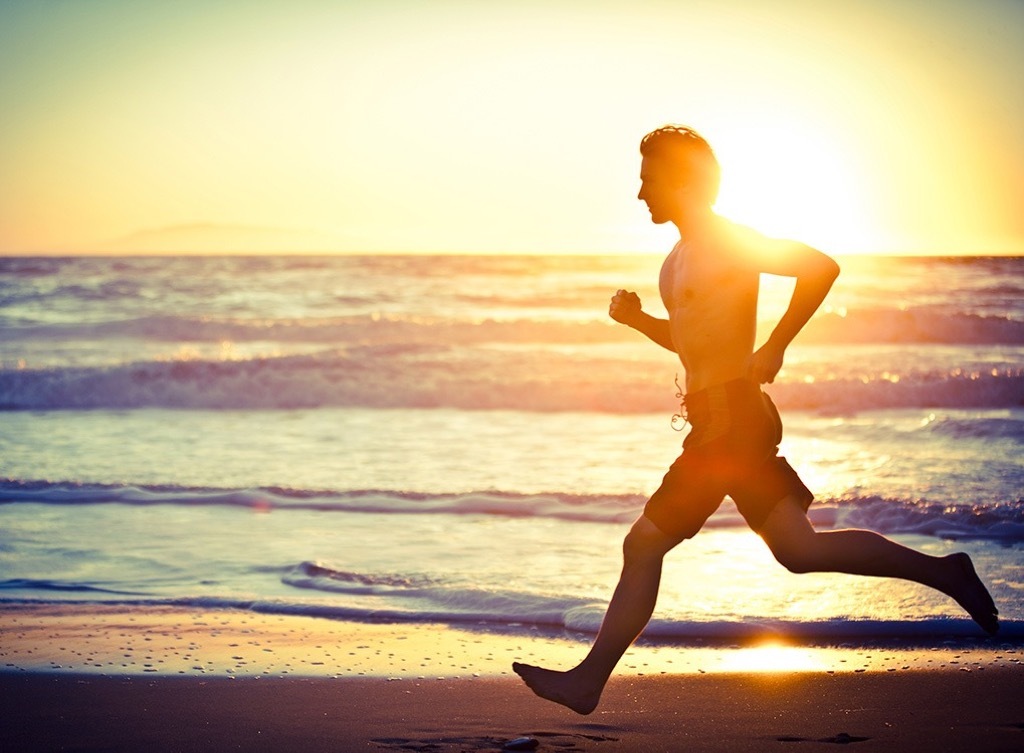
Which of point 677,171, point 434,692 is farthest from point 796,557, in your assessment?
point 434,692

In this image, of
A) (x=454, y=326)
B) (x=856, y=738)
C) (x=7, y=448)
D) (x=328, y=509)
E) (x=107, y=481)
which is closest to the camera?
(x=856, y=738)

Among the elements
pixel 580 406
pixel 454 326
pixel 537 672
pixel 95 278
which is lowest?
pixel 537 672

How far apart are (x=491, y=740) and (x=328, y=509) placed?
16.4 ft

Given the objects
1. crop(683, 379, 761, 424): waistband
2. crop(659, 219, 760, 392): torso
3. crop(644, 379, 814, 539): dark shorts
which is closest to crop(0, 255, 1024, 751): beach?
crop(644, 379, 814, 539): dark shorts

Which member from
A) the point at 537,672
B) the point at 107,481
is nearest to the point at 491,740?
the point at 537,672

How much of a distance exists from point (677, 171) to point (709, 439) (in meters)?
0.79

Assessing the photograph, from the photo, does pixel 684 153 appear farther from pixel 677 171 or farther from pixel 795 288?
pixel 795 288

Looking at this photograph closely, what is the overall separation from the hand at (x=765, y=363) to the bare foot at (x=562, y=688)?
1051 mm

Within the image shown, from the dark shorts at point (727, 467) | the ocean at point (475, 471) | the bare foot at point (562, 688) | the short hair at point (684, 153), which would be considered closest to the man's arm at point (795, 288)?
the dark shorts at point (727, 467)

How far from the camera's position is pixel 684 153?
3535mm

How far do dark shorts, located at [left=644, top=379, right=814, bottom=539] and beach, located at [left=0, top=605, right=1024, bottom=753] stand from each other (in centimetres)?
85

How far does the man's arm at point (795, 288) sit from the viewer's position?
11.0 feet

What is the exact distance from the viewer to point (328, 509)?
880 cm

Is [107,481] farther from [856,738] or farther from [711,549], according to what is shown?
[856,738]
